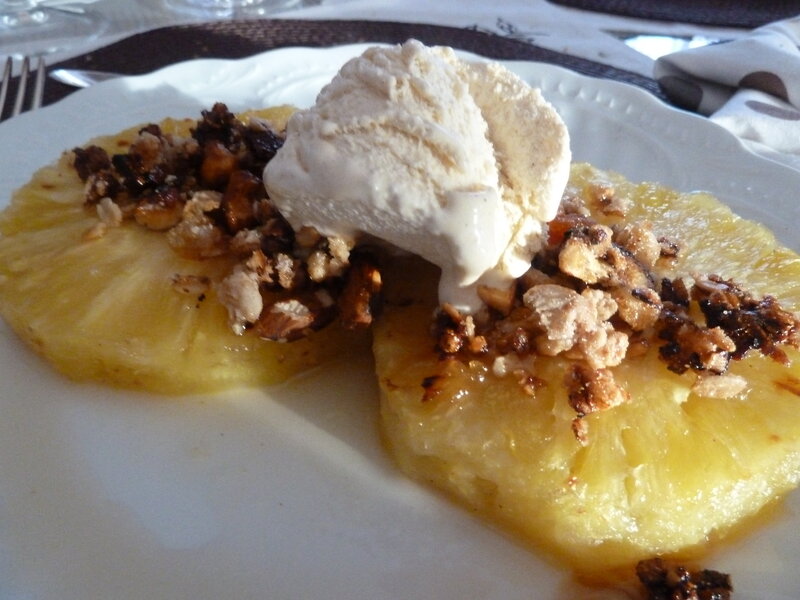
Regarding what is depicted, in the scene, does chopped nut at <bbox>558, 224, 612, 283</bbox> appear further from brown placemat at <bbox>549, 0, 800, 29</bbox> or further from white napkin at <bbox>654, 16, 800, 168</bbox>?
brown placemat at <bbox>549, 0, 800, 29</bbox>

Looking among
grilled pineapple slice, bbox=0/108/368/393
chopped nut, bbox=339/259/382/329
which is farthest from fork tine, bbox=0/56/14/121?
chopped nut, bbox=339/259/382/329

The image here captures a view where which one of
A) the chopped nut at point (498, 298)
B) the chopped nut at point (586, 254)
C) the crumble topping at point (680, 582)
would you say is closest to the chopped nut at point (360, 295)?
the chopped nut at point (498, 298)

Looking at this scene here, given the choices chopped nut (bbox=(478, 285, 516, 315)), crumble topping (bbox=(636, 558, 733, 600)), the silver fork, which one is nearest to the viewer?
crumble topping (bbox=(636, 558, 733, 600))

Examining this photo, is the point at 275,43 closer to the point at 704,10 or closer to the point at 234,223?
the point at 234,223

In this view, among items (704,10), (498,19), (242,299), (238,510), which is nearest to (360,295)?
(242,299)

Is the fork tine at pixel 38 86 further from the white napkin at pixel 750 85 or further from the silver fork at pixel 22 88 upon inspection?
the white napkin at pixel 750 85

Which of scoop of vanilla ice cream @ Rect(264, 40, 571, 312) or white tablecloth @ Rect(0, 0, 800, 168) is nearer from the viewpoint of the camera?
scoop of vanilla ice cream @ Rect(264, 40, 571, 312)
